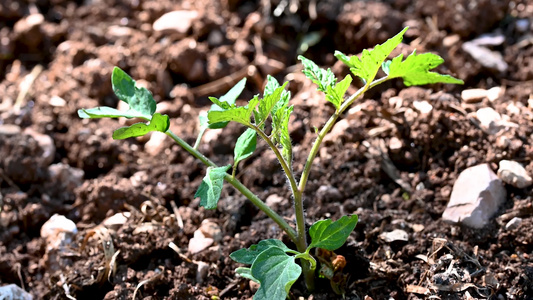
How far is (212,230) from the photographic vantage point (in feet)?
6.33

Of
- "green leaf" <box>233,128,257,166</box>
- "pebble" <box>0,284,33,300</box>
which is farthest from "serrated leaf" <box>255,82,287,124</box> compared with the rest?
"pebble" <box>0,284,33,300</box>

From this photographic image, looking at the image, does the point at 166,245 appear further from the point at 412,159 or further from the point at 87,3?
the point at 87,3

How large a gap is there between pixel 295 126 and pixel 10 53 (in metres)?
1.78

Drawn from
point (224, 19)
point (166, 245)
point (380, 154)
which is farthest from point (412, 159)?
point (224, 19)

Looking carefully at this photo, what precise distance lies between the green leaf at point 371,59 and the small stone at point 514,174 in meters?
0.66

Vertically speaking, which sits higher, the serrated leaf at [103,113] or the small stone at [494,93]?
the serrated leaf at [103,113]

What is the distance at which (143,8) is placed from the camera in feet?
10.2

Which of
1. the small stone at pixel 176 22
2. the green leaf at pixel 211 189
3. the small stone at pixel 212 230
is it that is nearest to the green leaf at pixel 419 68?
the green leaf at pixel 211 189

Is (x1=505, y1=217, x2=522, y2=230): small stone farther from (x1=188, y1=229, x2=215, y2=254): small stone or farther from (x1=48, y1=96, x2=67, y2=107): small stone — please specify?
(x1=48, y1=96, x2=67, y2=107): small stone

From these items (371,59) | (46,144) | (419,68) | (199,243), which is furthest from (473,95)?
(46,144)

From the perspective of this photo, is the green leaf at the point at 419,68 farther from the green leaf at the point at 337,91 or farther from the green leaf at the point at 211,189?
the green leaf at the point at 211,189

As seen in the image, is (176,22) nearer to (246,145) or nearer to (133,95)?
(133,95)

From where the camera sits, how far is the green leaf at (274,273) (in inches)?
52.3

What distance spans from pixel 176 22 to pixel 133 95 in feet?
4.05
